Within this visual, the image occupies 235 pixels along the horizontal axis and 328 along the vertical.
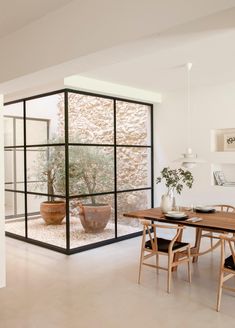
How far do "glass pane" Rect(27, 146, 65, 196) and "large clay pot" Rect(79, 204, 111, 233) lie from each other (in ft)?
1.54

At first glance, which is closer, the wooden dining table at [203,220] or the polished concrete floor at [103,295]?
the polished concrete floor at [103,295]

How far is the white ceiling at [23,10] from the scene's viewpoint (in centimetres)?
233

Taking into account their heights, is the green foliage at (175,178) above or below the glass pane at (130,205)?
above

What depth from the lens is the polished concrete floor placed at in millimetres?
2834

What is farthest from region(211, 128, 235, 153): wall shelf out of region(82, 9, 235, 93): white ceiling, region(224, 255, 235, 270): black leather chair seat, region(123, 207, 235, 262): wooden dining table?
region(224, 255, 235, 270): black leather chair seat

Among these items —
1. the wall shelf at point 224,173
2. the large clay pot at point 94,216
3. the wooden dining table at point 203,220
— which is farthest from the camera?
the wall shelf at point 224,173

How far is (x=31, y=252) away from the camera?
16.0ft

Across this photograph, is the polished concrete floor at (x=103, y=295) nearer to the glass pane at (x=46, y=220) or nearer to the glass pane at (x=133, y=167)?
the glass pane at (x=46, y=220)

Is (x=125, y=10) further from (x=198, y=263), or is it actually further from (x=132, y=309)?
(x=198, y=263)

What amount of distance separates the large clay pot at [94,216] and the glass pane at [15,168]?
132cm

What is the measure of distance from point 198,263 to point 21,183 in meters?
3.17

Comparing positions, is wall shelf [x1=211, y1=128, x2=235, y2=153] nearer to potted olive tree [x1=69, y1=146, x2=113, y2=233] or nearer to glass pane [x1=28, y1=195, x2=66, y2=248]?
potted olive tree [x1=69, y1=146, x2=113, y2=233]

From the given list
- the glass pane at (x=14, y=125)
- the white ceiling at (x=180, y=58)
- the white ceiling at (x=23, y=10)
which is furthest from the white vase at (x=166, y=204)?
the glass pane at (x=14, y=125)

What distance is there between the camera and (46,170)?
16.6ft
